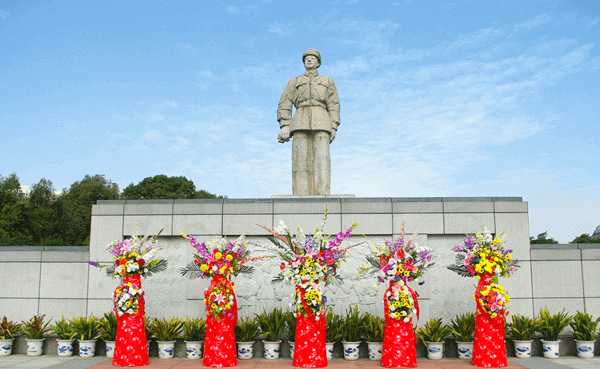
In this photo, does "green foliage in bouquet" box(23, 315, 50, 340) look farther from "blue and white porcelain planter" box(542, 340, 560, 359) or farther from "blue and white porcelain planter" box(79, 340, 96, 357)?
"blue and white porcelain planter" box(542, 340, 560, 359)

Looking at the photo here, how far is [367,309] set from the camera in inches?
349

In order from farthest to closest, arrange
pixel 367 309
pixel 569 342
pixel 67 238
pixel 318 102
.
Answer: pixel 67 238 → pixel 318 102 → pixel 367 309 → pixel 569 342

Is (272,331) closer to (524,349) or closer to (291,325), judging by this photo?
(291,325)

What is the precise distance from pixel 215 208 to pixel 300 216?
1.67 metres

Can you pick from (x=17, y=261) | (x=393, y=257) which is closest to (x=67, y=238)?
(x=17, y=261)

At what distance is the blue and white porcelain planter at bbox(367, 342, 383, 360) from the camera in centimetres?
762

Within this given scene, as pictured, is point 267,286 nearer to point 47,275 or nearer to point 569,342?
point 47,275

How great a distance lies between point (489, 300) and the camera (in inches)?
273

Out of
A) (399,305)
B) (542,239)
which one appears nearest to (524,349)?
(399,305)

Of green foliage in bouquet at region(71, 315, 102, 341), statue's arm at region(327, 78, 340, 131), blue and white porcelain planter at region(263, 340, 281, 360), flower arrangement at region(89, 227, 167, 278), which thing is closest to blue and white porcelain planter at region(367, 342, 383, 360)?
blue and white porcelain planter at region(263, 340, 281, 360)

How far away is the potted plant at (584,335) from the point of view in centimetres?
778

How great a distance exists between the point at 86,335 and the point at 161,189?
26730 millimetres

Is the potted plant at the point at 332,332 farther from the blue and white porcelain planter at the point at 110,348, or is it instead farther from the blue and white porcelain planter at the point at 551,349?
the blue and white porcelain planter at the point at 110,348

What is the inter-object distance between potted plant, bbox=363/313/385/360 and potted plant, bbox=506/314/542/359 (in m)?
2.17
